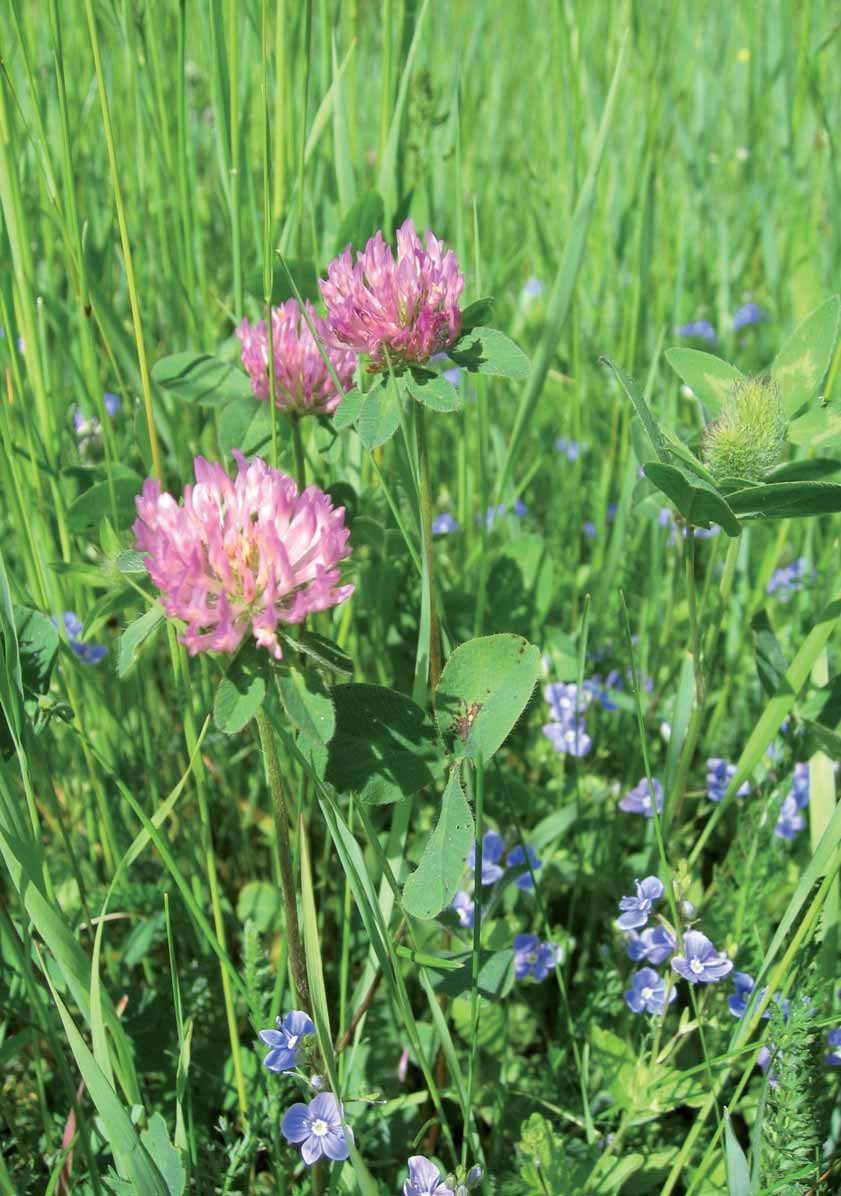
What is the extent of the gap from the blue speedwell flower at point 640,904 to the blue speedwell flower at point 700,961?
4 centimetres

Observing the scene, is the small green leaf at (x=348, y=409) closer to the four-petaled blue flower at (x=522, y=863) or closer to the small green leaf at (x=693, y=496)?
the small green leaf at (x=693, y=496)

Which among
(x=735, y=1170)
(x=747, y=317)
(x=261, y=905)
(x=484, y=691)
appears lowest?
(x=261, y=905)

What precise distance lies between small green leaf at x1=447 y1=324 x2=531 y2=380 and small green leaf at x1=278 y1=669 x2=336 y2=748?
338mm

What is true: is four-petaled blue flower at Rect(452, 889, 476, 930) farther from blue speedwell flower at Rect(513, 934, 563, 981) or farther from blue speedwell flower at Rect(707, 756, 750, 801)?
blue speedwell flower at Rect(707, 756, 750, 801)

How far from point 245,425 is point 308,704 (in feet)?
1.63

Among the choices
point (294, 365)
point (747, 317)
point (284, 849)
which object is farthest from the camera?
point (747, 317)

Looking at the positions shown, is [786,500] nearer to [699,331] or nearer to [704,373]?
[704,373]

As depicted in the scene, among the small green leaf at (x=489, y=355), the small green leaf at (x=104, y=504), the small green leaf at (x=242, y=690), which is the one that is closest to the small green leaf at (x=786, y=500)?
the small green leaf at (x=489, y=355)

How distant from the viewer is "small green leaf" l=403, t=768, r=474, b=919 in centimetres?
86

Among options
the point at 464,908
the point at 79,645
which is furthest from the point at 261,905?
the point at 79,645

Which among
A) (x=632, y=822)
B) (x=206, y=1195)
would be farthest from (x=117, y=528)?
(x=632, y=822)

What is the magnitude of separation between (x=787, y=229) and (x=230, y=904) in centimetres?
184

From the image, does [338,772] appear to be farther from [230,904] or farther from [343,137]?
[343,137]

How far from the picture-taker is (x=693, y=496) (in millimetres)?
961
